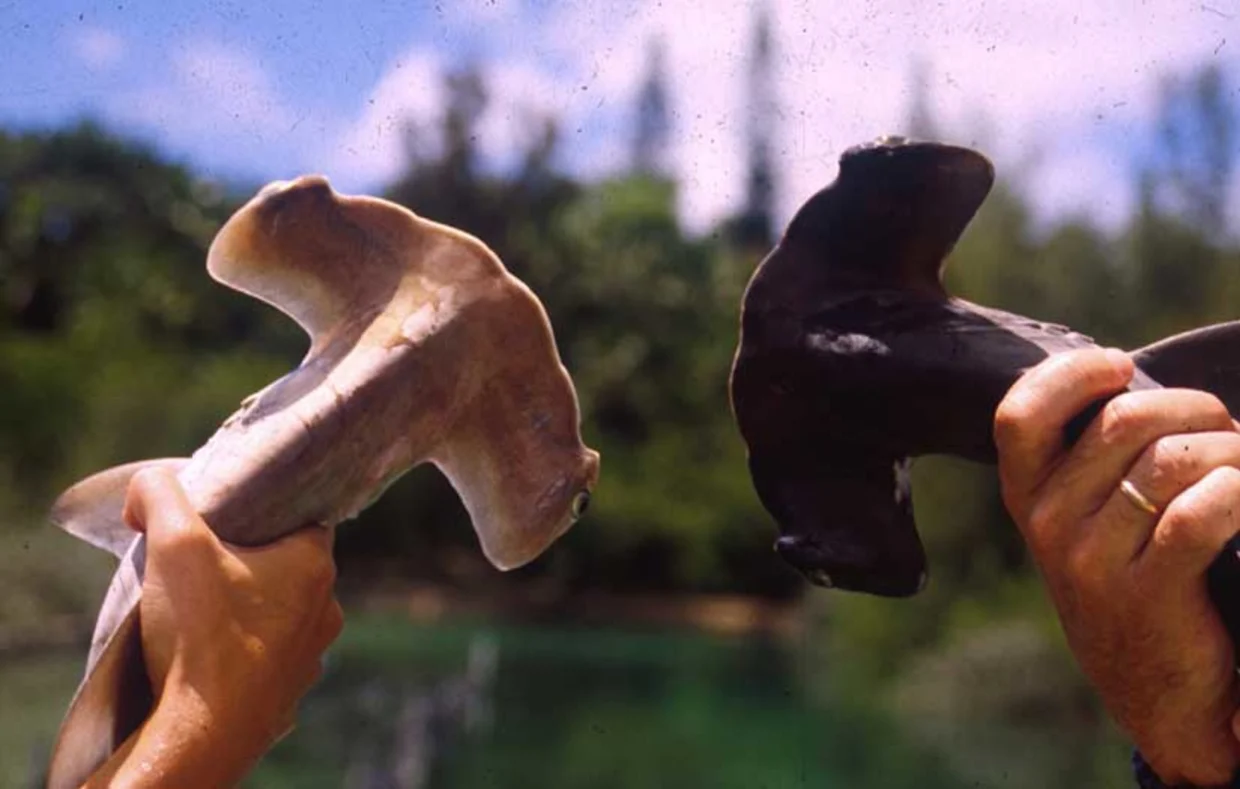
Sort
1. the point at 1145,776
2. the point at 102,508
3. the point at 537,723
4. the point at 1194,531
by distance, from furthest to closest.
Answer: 1. the point at 537,723
2. the point at 102,508
3. the point at 1145,776
4. the point at 1194,531

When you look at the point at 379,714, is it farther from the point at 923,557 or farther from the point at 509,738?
the point at 923,557

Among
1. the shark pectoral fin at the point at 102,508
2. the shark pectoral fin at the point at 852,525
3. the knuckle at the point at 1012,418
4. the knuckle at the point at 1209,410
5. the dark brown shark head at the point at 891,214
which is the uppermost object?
the dark brown shark head at the point at 891,214

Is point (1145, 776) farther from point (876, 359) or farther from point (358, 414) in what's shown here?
point (358, 414)

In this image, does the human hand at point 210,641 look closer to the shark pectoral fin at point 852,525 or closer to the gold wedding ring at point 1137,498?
the shark pectoral fin at point 852,525

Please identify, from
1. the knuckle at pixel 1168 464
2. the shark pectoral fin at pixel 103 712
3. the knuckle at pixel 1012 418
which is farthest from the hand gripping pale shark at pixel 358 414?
the knuckle at pixel 1168 464

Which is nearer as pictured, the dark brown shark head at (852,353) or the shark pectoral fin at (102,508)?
the dark brown shark head at (852,353)

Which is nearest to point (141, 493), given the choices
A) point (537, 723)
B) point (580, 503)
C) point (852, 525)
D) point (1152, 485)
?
Result: point (580, 503)
